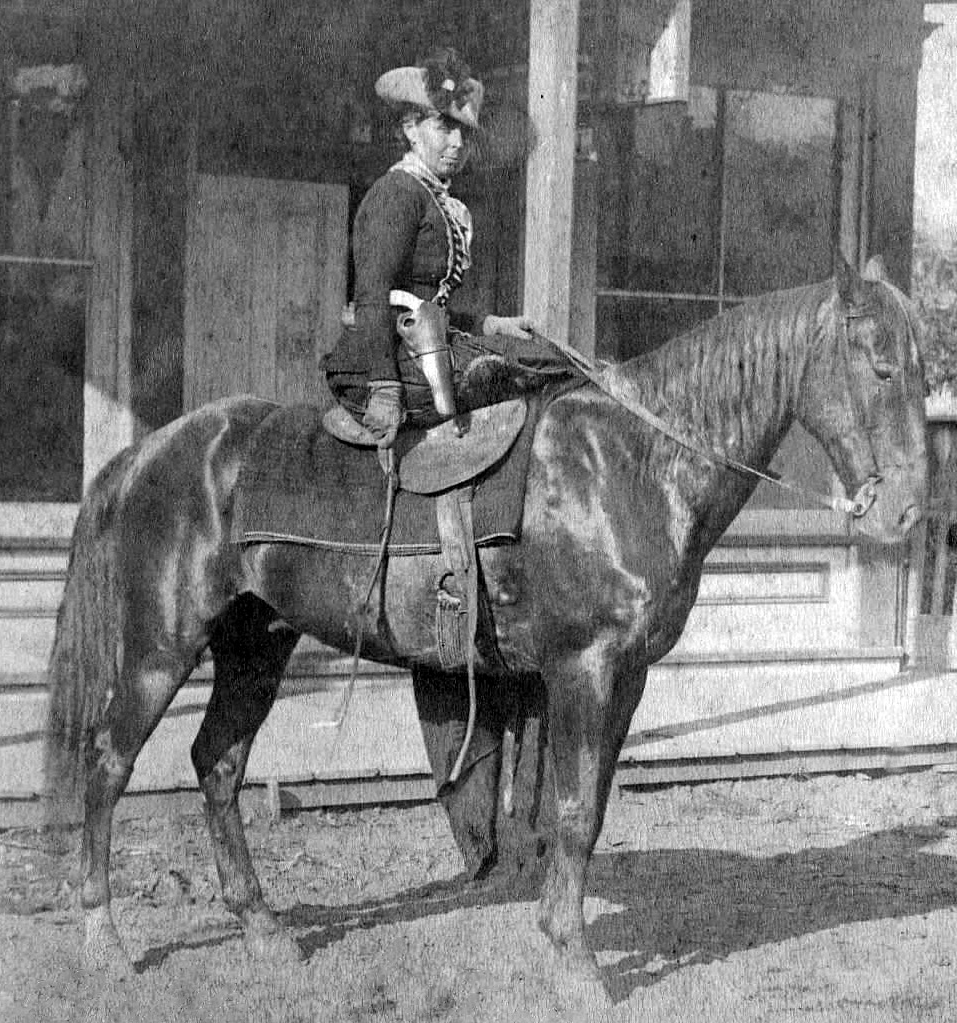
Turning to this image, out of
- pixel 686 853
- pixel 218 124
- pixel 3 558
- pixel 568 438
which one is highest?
pixel 218 124

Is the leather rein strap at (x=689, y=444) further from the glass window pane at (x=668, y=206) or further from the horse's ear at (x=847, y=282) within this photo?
the glass window pane at (x=668, y=206)

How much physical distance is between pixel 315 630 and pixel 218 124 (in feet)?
16.0

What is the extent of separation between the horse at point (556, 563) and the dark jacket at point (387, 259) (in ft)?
1.59

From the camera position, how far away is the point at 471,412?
15.5 feet

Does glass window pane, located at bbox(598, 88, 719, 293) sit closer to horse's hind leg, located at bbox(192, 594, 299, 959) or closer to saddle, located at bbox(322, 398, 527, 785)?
horse's hind leg, located at bbox(192, 594, 299, 959)

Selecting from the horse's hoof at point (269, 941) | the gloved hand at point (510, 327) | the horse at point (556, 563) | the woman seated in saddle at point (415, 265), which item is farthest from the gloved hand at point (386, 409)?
the horse's hoof at point (269, 941)

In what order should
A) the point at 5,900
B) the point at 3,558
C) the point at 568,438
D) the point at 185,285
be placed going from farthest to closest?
the point at 185,285 < the point at 3,558 < the point at 5,900 < the point at 568,438

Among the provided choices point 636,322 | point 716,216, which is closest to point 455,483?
point 636,322

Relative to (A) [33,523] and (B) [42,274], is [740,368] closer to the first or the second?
(A) [33,523]

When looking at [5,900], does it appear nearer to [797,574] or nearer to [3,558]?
[3,558]

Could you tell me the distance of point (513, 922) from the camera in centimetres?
534

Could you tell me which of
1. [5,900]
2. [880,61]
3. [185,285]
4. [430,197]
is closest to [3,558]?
[185,285]

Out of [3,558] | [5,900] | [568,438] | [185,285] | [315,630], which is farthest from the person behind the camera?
[185,285]

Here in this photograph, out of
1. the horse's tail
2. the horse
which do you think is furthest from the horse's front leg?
the horse's tail
